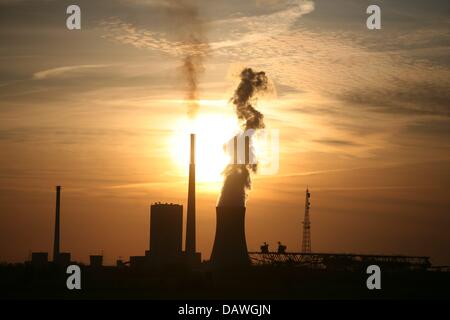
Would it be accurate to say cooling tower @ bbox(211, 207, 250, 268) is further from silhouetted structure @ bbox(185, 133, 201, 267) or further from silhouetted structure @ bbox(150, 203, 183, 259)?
silhouetted structure @ bbox(150, 203, 183, 259)

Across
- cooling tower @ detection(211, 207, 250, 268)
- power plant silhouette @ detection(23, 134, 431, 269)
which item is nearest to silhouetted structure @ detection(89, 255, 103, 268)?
power plant silhouette @ detection(23, 134, 431, 269)

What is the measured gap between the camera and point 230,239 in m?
67.8

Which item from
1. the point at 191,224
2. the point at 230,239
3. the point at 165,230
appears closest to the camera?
the point at 230,239

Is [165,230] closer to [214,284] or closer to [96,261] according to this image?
[96,261]

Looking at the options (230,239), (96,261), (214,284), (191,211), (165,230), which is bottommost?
(214,284)

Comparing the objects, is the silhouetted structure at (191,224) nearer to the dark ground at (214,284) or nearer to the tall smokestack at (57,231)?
the dark ground at (214,284)

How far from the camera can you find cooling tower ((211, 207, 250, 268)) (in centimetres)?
6773

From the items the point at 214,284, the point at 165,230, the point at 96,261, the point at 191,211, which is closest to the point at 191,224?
Result: the point at 191,211
